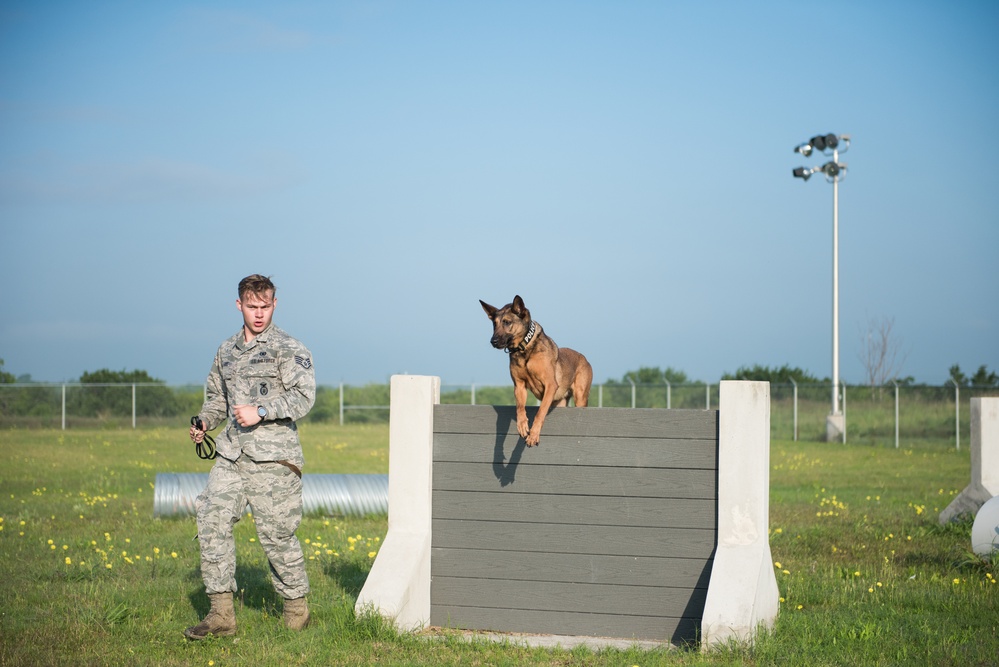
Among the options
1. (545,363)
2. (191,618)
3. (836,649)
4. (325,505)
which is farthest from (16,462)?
(836,649)

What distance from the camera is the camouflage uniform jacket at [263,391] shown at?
654cm

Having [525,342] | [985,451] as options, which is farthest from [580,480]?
[985,451]

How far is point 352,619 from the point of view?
6688 mm

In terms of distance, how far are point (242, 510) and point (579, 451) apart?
89.7 inches

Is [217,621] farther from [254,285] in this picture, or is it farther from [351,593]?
[254,285]

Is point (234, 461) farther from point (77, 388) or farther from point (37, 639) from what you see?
point (77, 388)

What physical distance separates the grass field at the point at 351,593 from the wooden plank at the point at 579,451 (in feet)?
3.98

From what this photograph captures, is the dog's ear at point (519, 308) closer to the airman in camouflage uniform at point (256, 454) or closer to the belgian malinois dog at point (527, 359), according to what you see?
the belgian malinois dog at point (527, 359)

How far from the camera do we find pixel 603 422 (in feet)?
22.8

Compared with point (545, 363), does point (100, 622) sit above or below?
below

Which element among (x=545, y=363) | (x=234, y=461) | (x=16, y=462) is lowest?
(x=16, y=462)

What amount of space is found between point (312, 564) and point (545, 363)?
3774 mm

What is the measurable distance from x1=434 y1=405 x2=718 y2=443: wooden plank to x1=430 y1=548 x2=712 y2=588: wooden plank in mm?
838

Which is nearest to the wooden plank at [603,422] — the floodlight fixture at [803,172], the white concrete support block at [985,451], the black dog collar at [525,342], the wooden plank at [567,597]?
the black dog collar at [525,342]
